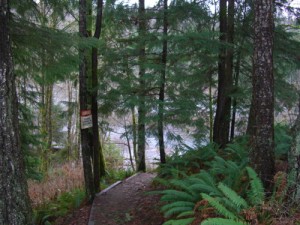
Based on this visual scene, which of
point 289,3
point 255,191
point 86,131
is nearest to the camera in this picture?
point 255,191

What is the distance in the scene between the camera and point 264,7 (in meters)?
4.71

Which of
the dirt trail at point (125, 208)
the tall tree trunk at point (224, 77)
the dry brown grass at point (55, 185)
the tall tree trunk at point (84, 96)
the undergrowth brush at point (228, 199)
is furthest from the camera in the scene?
the dry brown grass at point (55, 185)

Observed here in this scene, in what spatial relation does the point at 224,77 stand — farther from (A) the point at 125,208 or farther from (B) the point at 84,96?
(A) the point at 125,208

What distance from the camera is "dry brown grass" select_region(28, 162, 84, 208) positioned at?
33.6 feet

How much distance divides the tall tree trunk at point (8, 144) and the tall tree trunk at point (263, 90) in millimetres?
3667

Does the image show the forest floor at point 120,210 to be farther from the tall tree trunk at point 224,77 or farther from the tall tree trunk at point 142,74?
the tall tree trunk at point 224,77

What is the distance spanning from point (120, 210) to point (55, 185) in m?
4.50

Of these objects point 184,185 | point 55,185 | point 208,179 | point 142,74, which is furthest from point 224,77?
point 55,185

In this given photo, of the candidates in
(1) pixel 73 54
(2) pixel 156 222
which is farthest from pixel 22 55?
(2) pixel 156 222

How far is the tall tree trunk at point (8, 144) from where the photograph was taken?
181 inches

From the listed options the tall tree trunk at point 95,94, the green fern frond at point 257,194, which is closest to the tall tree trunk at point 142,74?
the tall tree trunk at point 95,94

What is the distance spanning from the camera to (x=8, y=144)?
15.3ft

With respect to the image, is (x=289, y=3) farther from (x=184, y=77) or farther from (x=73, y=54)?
(x=73, y=54)

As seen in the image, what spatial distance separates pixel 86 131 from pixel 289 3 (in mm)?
6696
